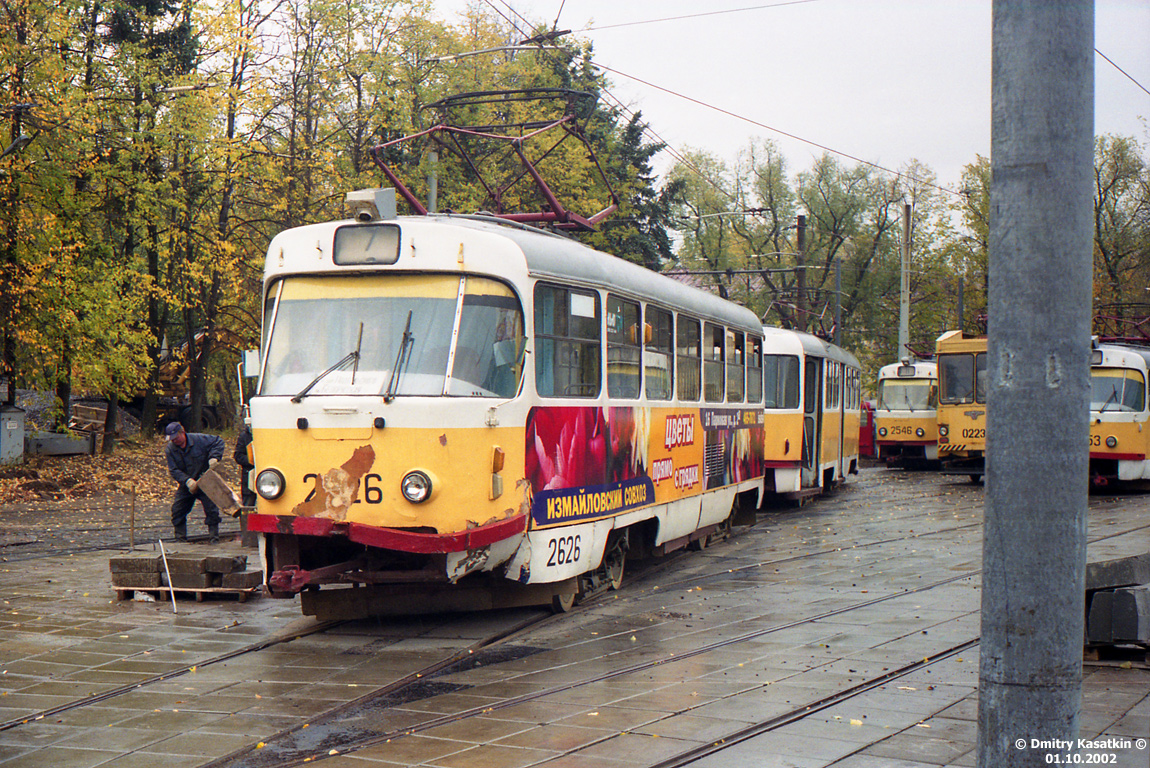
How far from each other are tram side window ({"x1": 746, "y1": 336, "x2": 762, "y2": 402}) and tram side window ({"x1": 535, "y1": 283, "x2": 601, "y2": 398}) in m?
6.63

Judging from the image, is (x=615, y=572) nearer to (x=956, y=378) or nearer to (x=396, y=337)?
(x=396, y=337)

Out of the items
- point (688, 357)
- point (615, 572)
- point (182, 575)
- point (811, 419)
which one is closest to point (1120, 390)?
point (811, 419)

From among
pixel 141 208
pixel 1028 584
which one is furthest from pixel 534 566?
pixel 141 208

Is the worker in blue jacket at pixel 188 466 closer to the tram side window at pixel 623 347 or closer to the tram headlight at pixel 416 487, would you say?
the tram side window at pixel 623 347

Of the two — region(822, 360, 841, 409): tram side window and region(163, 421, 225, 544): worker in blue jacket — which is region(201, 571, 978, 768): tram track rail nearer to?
region(163, 421, 225, 544): worker in blue jacket

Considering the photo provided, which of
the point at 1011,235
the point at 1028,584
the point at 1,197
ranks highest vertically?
the point at 1,197

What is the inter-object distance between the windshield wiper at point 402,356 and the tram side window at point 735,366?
7.60 meters

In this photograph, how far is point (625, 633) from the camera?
32.2ft

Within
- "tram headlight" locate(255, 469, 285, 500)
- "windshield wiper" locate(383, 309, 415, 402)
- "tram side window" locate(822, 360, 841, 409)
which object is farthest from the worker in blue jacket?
"tram side window" locate(822, 360, 841, 409)

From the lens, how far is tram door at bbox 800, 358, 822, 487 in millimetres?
22875

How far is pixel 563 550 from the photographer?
33.8ft

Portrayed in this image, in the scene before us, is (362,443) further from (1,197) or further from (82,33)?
(82,33)

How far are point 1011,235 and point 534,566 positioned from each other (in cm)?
699

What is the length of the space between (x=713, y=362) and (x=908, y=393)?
20.2 m
